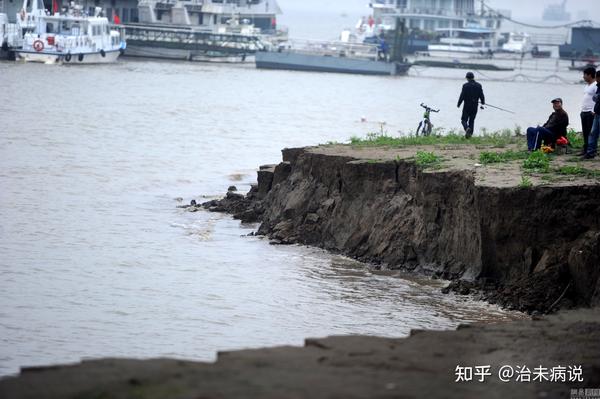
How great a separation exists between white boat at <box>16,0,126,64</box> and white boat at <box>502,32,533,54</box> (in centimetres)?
5105

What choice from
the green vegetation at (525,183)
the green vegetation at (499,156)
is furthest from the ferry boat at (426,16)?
the green vegetation at (525,183)

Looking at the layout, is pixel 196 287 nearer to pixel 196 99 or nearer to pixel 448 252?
pixel 448 252

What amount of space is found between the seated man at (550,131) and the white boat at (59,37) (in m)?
50.5

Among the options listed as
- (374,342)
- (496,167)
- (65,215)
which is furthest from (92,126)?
(374,342)

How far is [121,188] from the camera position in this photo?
23922 millimetres

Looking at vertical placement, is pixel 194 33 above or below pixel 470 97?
above

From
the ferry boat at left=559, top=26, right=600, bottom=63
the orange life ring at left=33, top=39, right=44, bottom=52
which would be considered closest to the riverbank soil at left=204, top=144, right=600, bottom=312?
the orange life ring at left=33, top=39, right=44, bottom=52

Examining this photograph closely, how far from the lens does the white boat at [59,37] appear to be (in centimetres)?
6488

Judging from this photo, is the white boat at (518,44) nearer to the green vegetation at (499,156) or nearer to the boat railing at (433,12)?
the boat railing at (433,12)

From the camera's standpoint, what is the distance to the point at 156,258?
16.6 metres

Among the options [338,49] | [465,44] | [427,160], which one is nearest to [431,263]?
[427,160]

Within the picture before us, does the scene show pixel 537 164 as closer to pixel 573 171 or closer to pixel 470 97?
pixel 573 171

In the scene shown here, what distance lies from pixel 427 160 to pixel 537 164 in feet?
5.63

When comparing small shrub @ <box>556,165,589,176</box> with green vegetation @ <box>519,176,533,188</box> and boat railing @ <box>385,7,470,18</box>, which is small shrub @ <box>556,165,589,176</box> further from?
boat railing @ <box>385,7,470,18</box>
